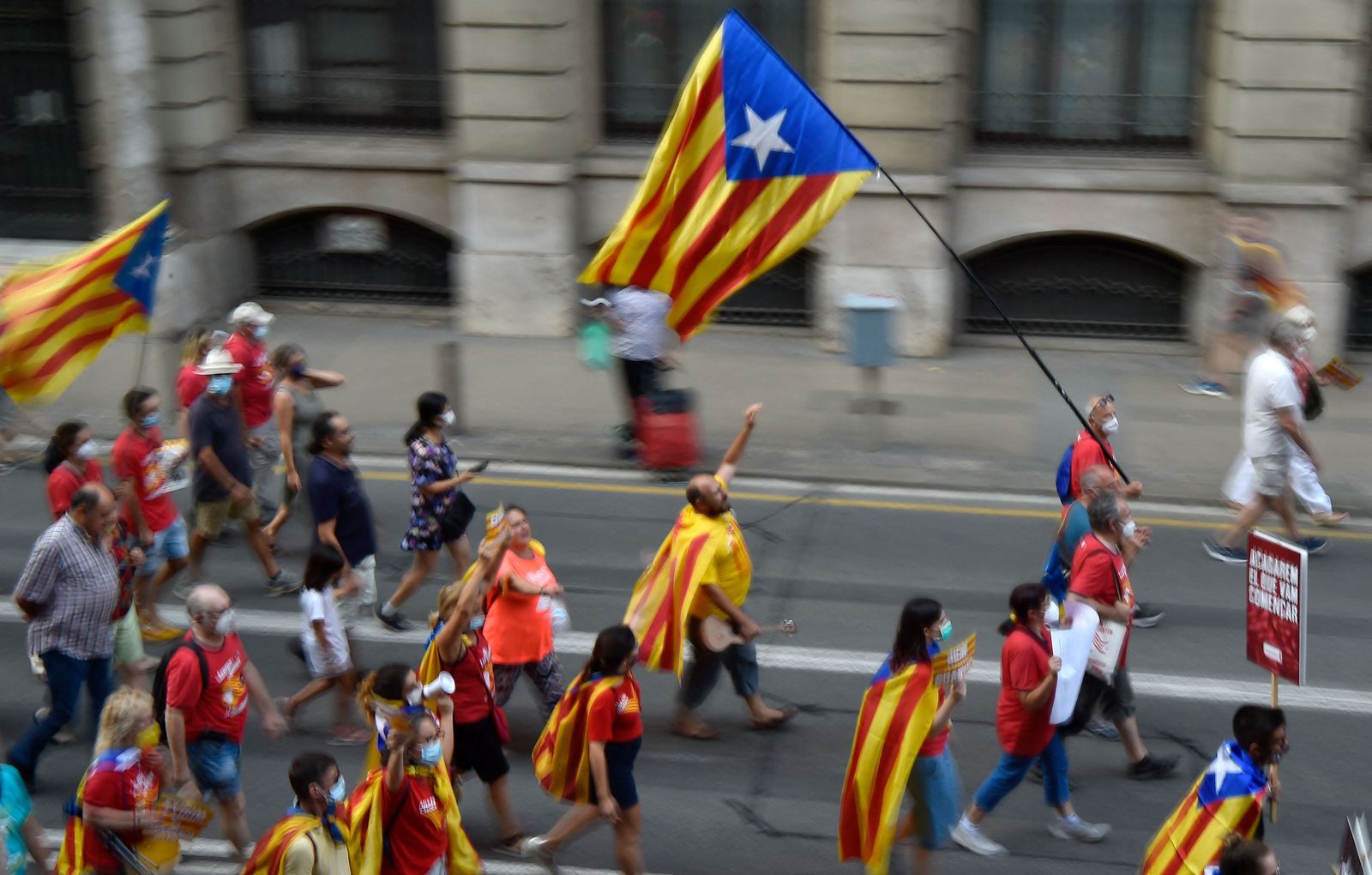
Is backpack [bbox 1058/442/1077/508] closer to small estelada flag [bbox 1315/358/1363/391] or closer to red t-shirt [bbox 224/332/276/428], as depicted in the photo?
small estelada flag [bbox 1315/358/1363/391]

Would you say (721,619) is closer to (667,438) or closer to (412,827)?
(412,827)

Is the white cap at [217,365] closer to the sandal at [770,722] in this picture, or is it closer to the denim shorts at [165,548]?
the denim shorts at [165,548]

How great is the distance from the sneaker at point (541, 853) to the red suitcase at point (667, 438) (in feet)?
18.3

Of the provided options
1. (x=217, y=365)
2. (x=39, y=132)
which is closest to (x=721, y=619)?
(x=217, y=365)

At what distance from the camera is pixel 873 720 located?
283 inches

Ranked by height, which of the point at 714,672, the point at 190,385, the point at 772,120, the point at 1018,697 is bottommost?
the point at 714,672

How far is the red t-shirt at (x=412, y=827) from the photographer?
664 centimetres

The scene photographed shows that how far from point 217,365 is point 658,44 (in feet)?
25.4

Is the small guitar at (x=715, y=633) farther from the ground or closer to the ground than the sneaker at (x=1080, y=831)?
farther from the ground

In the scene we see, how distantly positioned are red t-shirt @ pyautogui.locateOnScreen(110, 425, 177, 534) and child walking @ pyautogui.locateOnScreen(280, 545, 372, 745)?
166cm

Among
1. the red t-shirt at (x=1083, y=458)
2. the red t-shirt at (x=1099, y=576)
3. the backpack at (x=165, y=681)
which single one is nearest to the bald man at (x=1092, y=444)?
the red t-shirt at (x=1083, y=458)

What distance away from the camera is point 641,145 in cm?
1692

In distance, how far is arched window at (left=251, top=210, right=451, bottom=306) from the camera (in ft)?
57.3

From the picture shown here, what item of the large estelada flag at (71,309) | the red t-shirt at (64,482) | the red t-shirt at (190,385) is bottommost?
the red t-shirt at (64,482)
